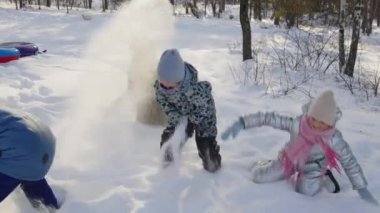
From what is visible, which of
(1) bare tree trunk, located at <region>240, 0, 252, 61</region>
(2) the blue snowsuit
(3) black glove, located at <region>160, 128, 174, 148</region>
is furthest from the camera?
Answer: (1) bare tree trunk, located at <region>240, 0, 252, 61</region>

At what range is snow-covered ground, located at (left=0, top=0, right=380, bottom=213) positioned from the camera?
115 inches

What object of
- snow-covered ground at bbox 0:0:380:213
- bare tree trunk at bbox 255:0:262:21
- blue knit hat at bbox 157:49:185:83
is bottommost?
snow-covered ground at bbox 0:0:380:213

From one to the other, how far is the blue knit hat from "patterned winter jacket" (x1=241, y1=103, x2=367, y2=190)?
0.54m

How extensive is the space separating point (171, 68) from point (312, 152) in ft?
3.66

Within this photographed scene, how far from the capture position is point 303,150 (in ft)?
9.86

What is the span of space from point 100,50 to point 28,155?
7381 millimetres

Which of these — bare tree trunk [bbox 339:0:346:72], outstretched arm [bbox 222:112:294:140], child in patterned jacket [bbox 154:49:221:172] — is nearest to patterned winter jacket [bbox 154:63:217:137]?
child in patterned jacket [bbox 154:49:221:172]

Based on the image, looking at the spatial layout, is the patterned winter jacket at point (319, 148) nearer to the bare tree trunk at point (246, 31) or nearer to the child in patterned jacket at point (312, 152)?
the child in patterned jacket at point (312, 152)

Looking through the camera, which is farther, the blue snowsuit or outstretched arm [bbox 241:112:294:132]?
outstretched arm [bbox 241:112:294:132]

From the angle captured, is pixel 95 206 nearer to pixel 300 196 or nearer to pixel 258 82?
pixel 300 196

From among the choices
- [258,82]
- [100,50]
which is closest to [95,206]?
[258,82]

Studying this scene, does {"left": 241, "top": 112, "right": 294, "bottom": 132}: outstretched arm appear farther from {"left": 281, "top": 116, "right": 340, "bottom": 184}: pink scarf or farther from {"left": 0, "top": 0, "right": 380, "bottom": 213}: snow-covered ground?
{"left": 0, "top": 0, "right": 380, "bottom": 213}: snow-covered ground

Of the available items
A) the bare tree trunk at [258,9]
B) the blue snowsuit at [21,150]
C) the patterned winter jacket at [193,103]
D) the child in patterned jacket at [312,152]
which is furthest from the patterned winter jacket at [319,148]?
the bare tree trunk at [258,9]

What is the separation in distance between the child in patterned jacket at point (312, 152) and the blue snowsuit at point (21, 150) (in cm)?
121
